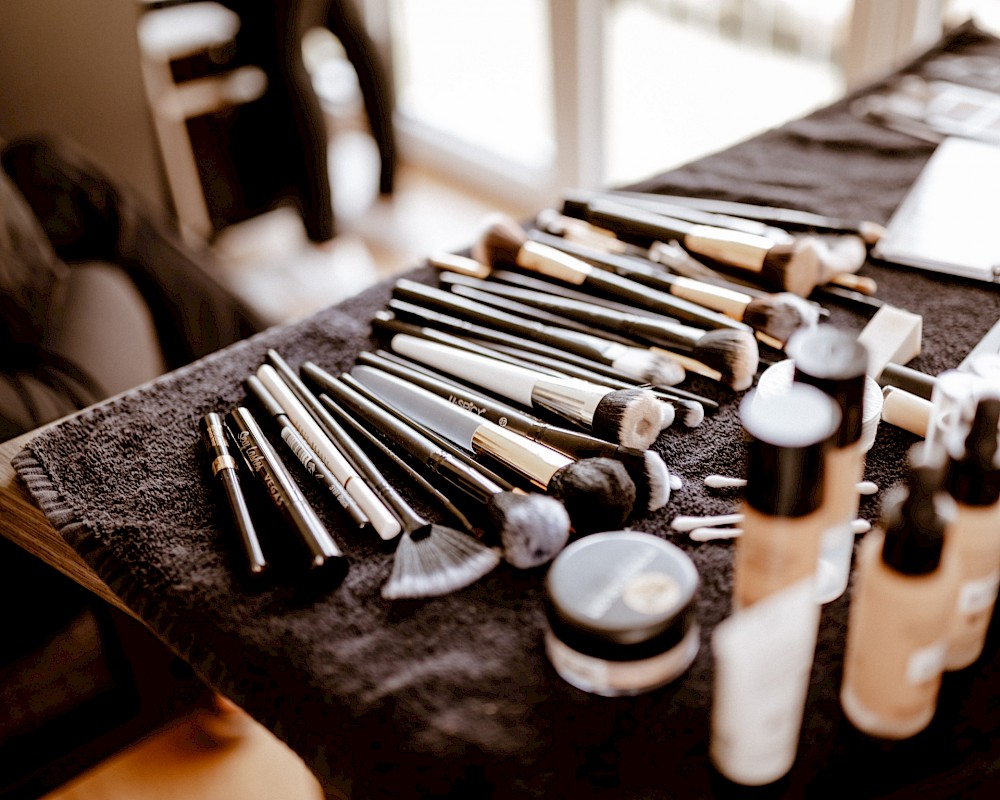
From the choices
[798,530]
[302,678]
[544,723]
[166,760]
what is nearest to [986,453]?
[798,530]

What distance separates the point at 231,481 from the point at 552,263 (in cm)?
32

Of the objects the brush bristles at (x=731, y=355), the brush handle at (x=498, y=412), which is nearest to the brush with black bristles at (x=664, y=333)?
the brush bristles at (x=731, y=355)

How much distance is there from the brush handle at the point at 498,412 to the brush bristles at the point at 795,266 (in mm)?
231

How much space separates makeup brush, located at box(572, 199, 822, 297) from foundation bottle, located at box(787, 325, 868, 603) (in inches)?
11.7

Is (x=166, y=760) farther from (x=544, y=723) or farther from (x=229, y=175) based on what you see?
(x=229, y=175)

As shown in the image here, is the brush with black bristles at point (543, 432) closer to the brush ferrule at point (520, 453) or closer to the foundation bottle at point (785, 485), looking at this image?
the brush ferrule at point (520, 453)

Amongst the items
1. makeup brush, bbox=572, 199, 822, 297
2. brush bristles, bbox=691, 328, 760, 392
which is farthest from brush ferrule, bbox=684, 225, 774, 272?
brush bristles, bbox=691, 328, 760, 392

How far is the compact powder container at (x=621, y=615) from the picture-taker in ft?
1.50

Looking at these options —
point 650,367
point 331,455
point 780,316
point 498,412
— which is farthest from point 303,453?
point 780,316

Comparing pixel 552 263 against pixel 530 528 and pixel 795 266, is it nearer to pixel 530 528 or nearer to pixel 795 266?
pixel 795 266

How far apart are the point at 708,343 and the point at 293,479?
0.95ft

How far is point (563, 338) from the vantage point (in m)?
0.73

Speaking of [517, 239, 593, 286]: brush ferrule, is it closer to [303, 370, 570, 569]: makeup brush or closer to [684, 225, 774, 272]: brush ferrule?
[684, 225, 774, 272]: brush ferrule

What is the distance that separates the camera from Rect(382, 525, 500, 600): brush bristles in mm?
552
